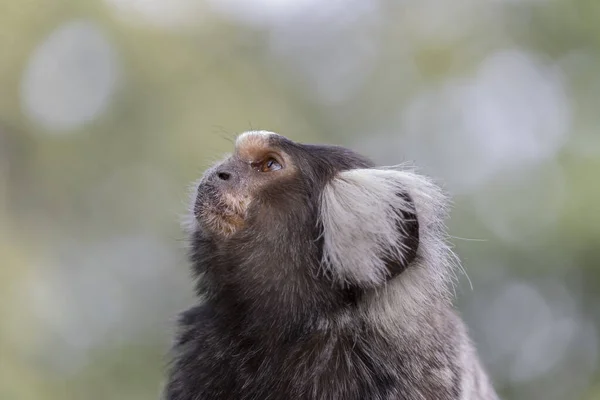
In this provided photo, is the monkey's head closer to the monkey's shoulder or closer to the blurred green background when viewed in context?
the monkey's shoulder

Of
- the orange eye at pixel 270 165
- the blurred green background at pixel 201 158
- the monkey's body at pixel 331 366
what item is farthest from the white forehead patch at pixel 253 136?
the blurred green background at pixel 201 158

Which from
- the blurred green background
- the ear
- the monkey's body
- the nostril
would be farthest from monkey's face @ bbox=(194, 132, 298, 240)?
the blurred green background

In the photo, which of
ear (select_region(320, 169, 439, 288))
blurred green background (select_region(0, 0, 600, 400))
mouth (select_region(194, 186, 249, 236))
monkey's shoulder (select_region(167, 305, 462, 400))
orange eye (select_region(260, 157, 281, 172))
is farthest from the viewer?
blurred green background (select_region(0, 0, 600, 400))

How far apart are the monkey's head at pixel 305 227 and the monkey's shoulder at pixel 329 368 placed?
0.45 feet

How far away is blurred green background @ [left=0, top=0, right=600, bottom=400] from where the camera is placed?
7.97 m

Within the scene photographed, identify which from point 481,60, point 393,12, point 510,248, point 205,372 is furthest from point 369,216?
point 393,12

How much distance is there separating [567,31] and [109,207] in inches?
247

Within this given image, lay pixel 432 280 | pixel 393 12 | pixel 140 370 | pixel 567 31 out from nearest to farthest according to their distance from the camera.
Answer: pixel 432 280
pixel 140 370
pixel 567 31
pixel 393 12

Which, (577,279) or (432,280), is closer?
(432,280)

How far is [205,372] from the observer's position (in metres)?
2.87

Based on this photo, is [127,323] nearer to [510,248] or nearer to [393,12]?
[510,248]

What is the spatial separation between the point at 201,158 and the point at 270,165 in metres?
5.13

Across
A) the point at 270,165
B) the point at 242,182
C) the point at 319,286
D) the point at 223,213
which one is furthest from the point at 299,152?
the point at 319,286

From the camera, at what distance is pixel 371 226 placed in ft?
9.33
